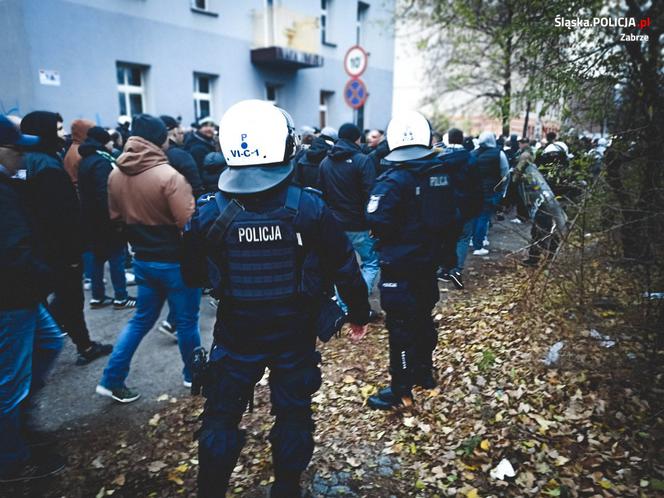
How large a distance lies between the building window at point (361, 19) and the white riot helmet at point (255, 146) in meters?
20.4

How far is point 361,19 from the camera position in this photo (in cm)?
2127

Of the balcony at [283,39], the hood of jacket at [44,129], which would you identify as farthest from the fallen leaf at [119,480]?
the balcony at [283,39]

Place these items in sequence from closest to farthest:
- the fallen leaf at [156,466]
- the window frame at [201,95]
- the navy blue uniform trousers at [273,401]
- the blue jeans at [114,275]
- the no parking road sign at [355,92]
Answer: the navy blue uniform trousers at [273,401] → the fallen leaf at [156,466] → the blue jeans at [114,275] → the no parking road sign at [355,92] → the window frame at [201,95]

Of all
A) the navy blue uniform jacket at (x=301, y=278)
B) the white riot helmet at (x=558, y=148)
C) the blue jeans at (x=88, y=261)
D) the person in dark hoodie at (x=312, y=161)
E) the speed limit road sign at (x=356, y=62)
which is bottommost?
the blue jeans at (x=88, y=261)

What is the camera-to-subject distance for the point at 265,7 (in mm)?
15531

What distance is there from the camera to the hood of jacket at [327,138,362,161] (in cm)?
538

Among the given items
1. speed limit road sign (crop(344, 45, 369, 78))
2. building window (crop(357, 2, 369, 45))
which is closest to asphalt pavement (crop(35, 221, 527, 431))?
speed limit road sign (crop(344, 45, 369, 78))

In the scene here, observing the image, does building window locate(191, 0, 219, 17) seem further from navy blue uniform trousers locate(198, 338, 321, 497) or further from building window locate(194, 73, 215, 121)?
navy blue uniform trousers locate(198, 338, 321, 497)

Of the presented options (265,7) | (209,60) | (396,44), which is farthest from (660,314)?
(396,44)

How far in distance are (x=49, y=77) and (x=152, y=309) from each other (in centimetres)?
903

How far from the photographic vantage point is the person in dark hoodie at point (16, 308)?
2.78 meters

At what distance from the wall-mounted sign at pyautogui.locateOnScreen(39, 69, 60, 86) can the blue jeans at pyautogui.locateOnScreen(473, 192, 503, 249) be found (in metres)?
9.64

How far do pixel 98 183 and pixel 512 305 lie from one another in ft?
17.2

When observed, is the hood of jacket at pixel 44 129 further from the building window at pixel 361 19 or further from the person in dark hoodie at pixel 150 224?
the building window at pixel 361 19
